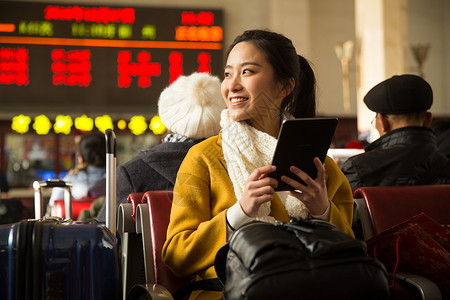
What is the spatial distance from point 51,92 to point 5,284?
308 inches

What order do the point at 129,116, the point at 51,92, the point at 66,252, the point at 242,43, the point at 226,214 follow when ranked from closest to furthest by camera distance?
the point at 66,252, the point at 226,214, the point at 242,43, the point at 51,92, the point at 129,116

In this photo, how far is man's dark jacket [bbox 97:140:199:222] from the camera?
260 cm

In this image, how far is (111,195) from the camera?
216cm

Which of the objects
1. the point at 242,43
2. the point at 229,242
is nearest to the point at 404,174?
the point at 242,43

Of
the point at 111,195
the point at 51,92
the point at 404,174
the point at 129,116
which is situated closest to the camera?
the point at 111,195

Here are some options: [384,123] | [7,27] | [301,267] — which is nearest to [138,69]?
[7,27]

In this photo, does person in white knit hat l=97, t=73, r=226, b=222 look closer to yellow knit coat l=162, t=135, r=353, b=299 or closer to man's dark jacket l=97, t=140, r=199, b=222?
man's dark jacket l=97, t=140, r=199, b=222

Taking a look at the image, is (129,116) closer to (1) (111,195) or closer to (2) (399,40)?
(2) (399,40)

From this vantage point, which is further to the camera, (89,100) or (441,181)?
(89,100)

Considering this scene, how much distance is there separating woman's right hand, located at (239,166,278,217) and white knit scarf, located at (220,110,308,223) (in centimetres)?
13

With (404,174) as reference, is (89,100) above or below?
above

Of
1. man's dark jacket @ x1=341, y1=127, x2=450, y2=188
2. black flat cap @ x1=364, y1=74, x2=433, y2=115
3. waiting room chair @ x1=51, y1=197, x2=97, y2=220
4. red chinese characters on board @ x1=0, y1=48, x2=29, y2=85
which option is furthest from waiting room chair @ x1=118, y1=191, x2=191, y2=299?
red chinese characters on board @ x1=0, y1=48, x2=29, y2=85

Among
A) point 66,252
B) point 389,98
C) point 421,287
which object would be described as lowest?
point 421,287

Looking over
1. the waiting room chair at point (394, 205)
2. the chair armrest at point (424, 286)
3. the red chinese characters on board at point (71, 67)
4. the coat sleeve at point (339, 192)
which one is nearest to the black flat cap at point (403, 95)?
the waiting room chair at point (394, 205)
